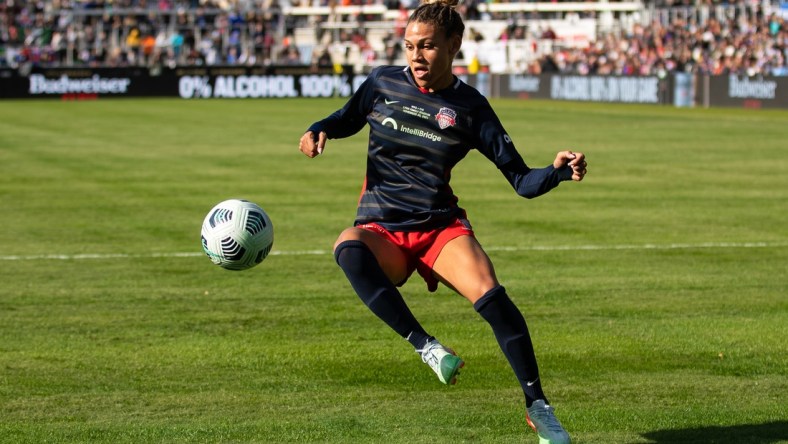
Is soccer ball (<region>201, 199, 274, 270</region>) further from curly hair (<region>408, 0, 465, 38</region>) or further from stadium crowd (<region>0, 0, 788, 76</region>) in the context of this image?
stadium crowd (<region>0, 0, 788, 76</region>)

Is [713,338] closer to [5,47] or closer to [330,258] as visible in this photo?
[330,258]

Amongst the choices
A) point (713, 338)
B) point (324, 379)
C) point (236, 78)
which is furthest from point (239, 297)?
point (236, 78)

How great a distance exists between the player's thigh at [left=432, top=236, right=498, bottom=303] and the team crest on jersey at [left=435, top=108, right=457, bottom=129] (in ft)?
2.06

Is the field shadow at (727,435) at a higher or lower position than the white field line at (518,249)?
higher

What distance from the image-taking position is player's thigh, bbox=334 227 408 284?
7164 mm

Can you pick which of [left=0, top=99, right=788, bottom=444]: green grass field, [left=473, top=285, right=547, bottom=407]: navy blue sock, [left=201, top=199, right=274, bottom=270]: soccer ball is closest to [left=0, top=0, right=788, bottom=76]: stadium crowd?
[left=0, top=99, right=788, bottom=444]: green grass field

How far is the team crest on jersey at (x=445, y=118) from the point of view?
7277mm

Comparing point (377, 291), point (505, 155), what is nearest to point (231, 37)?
point (505, 155)

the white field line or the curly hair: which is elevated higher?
the curly hair

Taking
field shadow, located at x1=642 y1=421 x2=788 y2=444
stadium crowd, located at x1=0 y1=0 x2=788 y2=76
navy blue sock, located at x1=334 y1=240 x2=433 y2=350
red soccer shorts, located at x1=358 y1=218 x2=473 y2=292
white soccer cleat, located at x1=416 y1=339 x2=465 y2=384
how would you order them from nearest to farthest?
white soccer cleat, located at x1=416 y1=339 x2=465 y2=384 < field shadow, located at x1=642 y1=421 x2=788 y2=444 < navy blue sock, located at x1=334 y1=240 x2=433 y2=350 < red soccer shorts, located at x1=358 y1=218 x2=473 y2=292 < stadium crowd, located at x1=0 y1=0 x2=788 y2=76

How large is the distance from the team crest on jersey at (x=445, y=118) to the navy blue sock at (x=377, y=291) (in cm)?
83

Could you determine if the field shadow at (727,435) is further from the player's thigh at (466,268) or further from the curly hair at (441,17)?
the curly hair at (441,17)

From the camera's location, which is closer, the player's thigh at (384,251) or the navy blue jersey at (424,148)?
the player's thigh at (384,251)

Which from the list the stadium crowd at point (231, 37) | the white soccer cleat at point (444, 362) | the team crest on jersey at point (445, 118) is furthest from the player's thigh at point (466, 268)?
the stadium crowd at point (231, 37)
